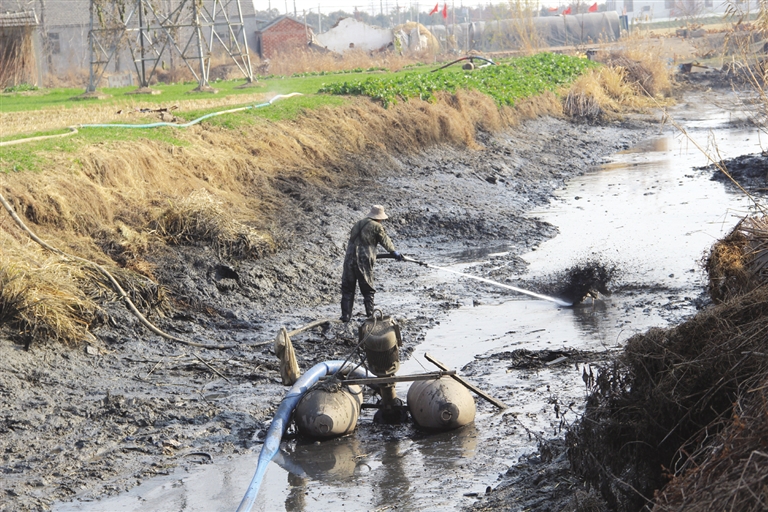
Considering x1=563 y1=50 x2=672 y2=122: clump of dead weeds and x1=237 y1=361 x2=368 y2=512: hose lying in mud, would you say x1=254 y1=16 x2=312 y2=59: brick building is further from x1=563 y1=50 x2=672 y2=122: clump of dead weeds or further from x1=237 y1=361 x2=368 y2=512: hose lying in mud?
x1=237 y1=361 x2=368 y2=512: hose lying in mud

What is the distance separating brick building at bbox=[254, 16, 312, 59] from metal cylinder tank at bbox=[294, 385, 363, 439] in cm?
5234

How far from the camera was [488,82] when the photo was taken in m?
30.2

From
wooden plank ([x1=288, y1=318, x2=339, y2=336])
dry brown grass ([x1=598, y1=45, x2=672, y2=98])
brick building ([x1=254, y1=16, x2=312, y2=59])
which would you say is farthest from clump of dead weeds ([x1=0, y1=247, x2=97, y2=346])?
brick building ([x1=254, y1=16, x2=312, y2=59])

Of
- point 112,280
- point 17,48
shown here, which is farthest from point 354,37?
point 112,280

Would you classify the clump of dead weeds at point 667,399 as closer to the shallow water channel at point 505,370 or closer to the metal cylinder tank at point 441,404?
the shallow water channel at point 505,370

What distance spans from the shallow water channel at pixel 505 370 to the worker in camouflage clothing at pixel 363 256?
1.15 metres

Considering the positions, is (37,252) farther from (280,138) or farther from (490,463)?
(280,138)

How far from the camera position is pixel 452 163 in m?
22.3

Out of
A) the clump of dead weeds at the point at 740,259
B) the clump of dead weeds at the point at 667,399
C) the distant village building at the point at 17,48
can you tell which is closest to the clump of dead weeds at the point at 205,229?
the clump of dead weeds at the point at 740,259

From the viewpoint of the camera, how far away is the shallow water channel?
7320 mm

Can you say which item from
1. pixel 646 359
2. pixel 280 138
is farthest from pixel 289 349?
pixel 280 138

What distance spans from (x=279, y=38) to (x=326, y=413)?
53.7 m

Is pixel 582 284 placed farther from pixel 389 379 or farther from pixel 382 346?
pixel 389 379

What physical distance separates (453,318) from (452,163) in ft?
33.9
